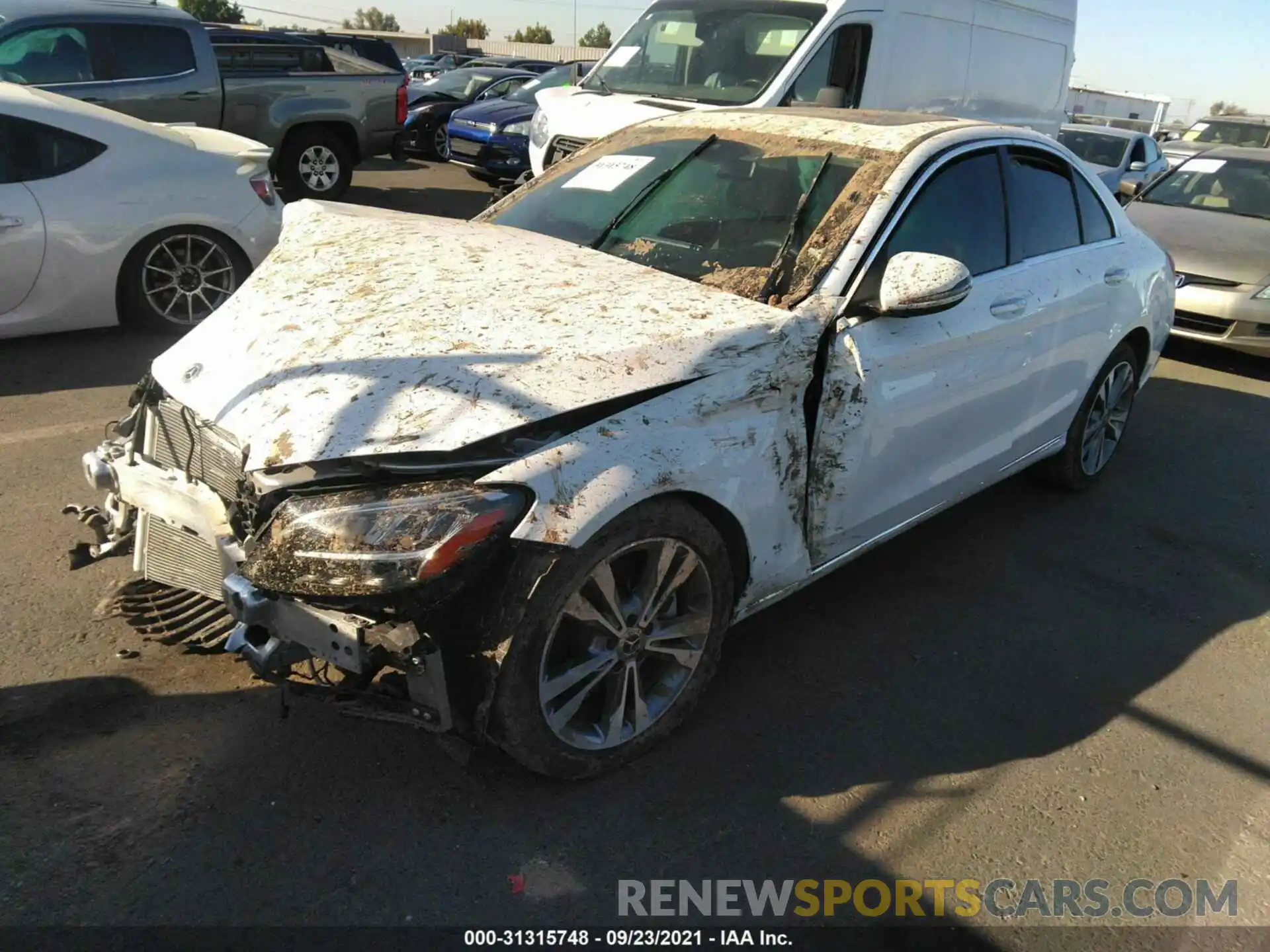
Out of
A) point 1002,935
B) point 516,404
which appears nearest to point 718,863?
point 1002,935

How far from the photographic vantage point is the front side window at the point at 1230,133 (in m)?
15.8

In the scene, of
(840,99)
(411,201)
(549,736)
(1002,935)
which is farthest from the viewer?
(411,201)

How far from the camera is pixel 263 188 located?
21.2 feet

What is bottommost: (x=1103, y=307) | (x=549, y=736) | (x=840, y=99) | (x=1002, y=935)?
(x=1002, y=935)

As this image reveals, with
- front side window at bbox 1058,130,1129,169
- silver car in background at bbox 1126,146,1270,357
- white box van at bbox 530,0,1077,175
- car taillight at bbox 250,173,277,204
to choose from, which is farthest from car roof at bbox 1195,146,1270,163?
car taillight at bbox 250,173,277,204

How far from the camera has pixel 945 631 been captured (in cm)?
377

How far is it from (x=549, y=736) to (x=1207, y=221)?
27.9 ft

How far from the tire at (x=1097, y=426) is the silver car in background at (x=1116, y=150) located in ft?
30.9

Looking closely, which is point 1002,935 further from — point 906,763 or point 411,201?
point 411,201

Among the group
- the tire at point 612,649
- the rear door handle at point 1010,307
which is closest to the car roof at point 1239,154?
the rear door handle at point 1010,307

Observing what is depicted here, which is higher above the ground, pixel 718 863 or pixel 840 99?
pixel 840 99

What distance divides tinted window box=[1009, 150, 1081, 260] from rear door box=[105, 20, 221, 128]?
807 cm

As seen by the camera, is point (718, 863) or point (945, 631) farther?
point (945, 631)

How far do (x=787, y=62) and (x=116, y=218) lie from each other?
4.77m
